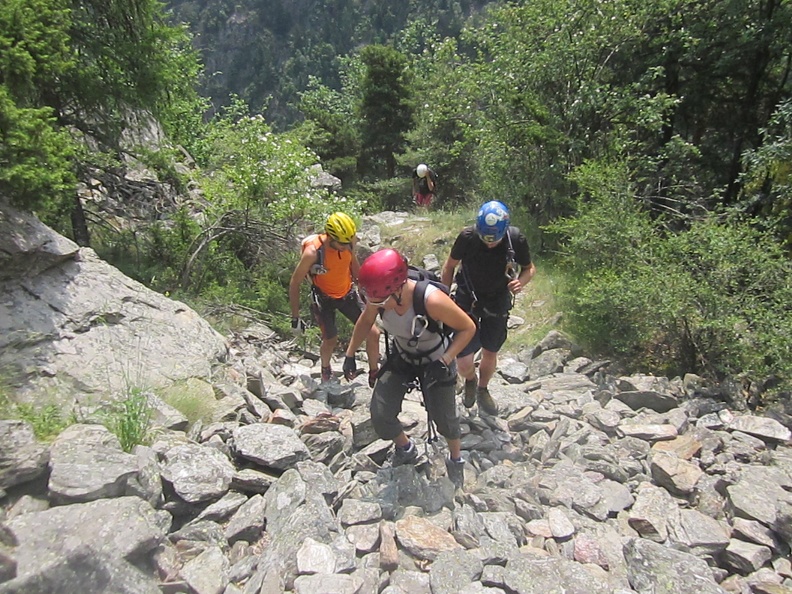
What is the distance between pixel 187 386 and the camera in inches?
179

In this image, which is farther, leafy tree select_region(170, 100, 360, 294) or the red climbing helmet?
leafy tree select_region(170, 100, 360, 294)

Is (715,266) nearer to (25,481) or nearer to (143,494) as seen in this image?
(143,494)

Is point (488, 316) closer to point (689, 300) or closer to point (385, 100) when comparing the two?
point (689, 300)

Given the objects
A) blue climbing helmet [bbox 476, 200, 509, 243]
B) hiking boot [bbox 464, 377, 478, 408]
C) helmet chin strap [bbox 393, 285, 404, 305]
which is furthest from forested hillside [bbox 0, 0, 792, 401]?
helmet chin strap [bbox 393, 285, 404, 305]

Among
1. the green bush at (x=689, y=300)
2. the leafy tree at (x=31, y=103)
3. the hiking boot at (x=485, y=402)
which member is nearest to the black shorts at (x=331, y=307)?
the hiking boot at (x=485, y=402)

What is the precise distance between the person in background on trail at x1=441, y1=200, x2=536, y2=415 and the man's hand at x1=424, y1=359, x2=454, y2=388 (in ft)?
2.94

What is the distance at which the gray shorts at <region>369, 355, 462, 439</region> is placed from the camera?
12.5 ft

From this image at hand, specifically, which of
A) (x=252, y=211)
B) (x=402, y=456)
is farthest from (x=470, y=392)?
(x=252, y=211)

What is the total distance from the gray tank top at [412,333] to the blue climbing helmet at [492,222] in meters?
0.97

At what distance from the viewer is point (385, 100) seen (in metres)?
21.7

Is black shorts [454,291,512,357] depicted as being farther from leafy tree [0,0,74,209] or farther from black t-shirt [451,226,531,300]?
leafy tree [0,0,74,209]

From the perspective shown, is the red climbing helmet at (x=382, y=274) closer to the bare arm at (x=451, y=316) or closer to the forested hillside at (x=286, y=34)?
the bare arm at (x=451, y=316)

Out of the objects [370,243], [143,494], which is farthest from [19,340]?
[370,243]

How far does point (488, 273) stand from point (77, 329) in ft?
11.5
